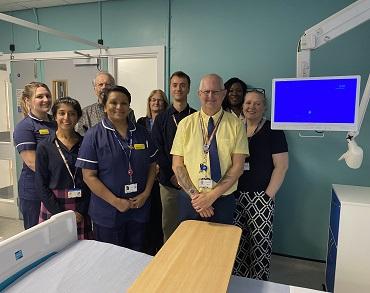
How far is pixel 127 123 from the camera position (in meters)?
1.91

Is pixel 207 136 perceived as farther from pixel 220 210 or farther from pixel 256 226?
pixel 256 226

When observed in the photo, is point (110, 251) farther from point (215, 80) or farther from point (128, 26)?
point (128, 26)

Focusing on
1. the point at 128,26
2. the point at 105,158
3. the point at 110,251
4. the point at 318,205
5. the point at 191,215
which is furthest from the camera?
the point at 128,26

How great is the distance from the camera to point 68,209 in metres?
1.89

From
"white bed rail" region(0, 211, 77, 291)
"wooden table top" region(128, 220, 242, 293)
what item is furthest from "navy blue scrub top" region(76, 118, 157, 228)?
"wooden table top" region(128, 220, 242, 293)

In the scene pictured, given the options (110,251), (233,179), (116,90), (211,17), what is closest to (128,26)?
(211,17)

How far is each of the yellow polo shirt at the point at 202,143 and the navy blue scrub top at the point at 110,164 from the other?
0.27 m

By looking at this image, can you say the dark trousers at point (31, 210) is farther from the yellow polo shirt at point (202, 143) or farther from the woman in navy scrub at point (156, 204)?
the yellow polo shirt at point (202, 143)

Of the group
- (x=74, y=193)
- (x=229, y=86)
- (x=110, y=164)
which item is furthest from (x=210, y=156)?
Result: (x=229, y=86)

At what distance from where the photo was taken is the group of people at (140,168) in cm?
178

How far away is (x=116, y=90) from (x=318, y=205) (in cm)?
211

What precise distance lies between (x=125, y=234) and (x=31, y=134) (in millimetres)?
982

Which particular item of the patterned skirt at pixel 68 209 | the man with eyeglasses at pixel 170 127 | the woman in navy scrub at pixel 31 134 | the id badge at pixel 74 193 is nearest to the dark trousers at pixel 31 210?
the woman in navy scrub at pixel 31 134

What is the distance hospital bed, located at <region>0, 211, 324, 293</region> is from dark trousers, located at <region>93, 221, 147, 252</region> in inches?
9.5
